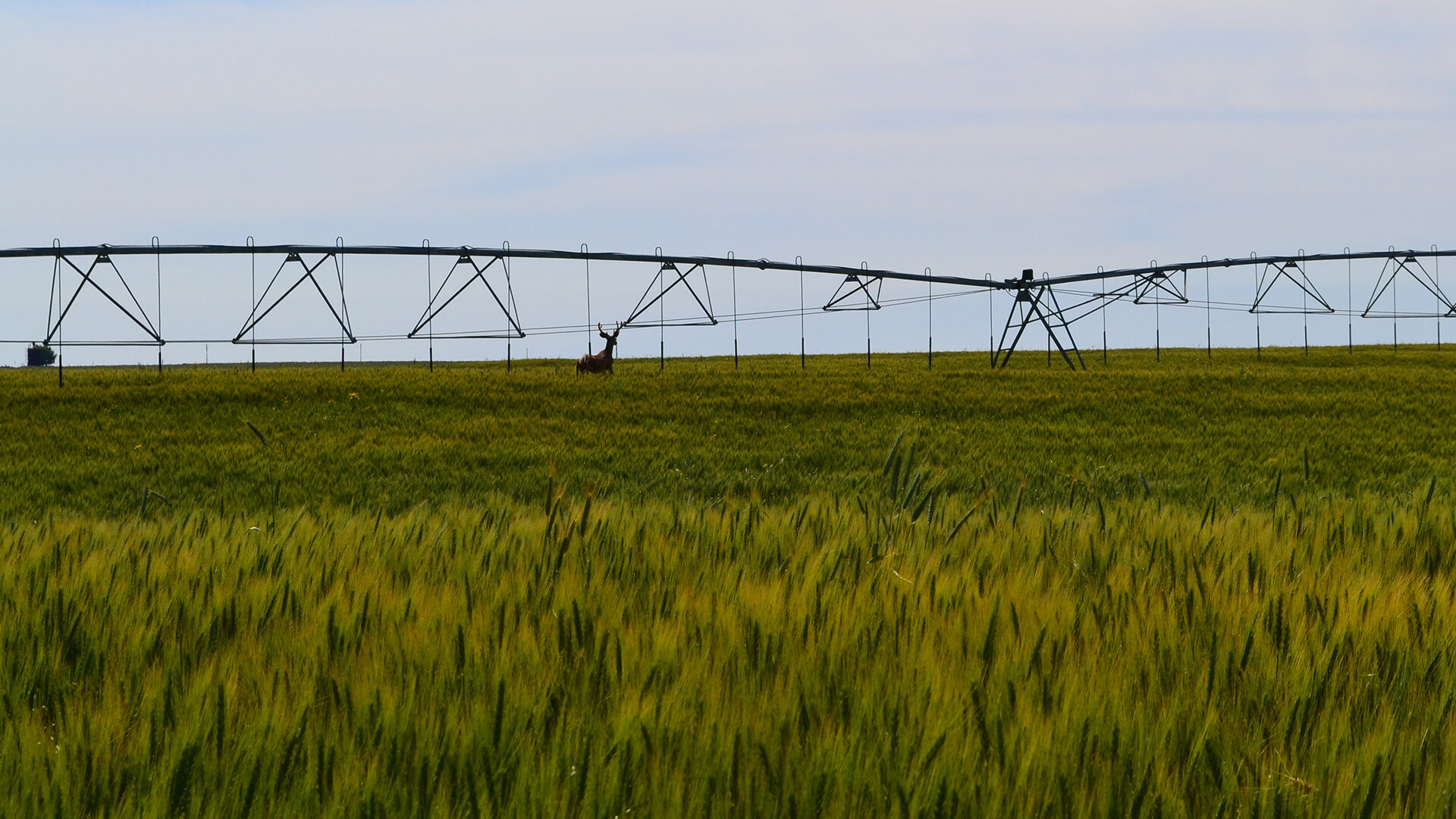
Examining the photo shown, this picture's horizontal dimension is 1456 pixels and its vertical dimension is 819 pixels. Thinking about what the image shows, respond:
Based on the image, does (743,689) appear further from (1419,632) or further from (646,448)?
(646,448)

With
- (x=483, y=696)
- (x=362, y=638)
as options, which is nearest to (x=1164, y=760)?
(x=483, y=696)

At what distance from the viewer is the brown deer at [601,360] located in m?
34.4

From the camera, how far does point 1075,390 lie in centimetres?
3219

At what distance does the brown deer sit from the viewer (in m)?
34.4

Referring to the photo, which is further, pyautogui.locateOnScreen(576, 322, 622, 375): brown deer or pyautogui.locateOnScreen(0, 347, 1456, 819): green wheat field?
pyautogui.locateOnScreen(576, 322, 622, 375): brown deer

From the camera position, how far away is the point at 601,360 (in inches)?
1375

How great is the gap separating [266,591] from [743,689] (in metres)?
1.96

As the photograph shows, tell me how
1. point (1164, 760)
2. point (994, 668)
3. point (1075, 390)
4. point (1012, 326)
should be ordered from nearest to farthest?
point (1164, 760), point (994, 668), point (1075, 390), point (1012, 326)

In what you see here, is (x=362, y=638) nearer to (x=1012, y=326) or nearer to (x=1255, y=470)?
(x=1255, y=470)

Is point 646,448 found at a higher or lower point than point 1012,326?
lower

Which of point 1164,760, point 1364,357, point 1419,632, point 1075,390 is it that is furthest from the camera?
point 1364,357

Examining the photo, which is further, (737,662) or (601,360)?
(601,360)

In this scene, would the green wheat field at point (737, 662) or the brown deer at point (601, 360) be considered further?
the brown deer at point (601, 360)

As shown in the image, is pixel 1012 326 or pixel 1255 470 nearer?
pixel 1255 470
